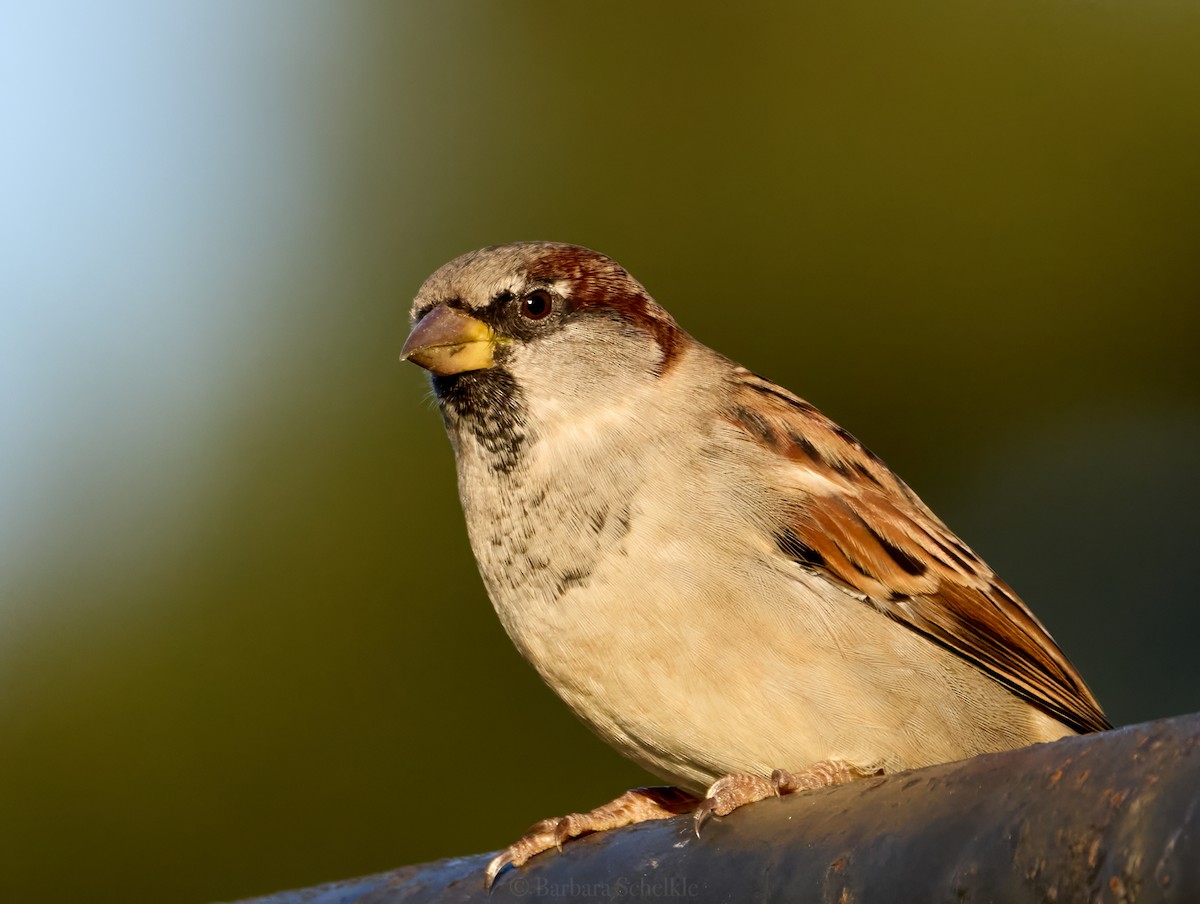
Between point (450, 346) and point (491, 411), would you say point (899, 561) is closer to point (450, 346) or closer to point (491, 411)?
point (491, 411)

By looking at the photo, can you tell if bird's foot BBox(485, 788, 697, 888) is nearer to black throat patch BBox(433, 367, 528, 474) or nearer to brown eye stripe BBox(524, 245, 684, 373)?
black throat patch BBox(433, 367, 528, 474)

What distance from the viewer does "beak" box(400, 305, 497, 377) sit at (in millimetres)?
2561

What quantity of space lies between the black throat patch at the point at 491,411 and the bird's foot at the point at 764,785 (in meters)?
0.66

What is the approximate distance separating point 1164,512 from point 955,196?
1.03 metres

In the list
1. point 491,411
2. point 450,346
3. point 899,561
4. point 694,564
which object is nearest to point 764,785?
point 694,564

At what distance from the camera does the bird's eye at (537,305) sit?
264 centimetres

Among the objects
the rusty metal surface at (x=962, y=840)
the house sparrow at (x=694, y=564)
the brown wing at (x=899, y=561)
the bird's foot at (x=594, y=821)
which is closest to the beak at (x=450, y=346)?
the house sparrow at (x=694, y=564)

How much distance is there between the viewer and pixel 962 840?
1.15 meters

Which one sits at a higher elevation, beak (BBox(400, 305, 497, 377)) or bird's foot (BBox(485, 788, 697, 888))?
beak (BBox(400, 305, 497, 377))

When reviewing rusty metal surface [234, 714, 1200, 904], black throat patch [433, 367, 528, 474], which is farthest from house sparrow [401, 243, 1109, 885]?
→ rusty metal surface [234, 714, 1200, 904]

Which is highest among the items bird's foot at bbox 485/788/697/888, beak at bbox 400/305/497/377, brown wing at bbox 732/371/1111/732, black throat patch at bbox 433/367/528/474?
beak at bbox 400/305/497/377

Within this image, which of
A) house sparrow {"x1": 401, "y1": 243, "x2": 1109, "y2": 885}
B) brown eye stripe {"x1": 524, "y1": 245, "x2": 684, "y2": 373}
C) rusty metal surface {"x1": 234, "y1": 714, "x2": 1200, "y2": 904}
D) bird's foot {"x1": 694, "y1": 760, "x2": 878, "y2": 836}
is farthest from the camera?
brown eye stripe {"x1": 524, "y1": 245, "x2": 684, "y2": 373}

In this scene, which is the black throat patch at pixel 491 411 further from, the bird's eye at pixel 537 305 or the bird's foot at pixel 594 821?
the bird's foot at pixel 594 821

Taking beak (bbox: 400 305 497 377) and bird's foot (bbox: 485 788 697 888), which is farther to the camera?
beak (bbox: 400 305 497 377)
